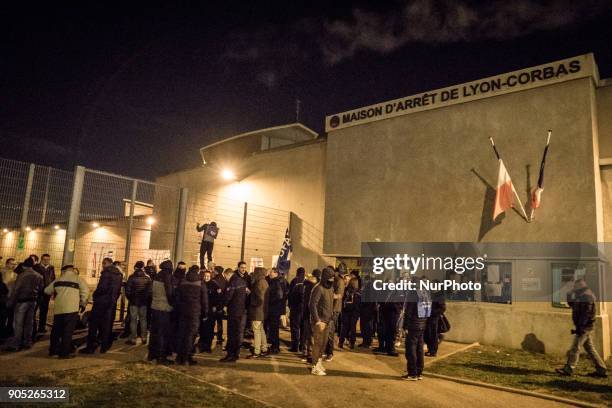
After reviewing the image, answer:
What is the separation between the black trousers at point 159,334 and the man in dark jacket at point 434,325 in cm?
603

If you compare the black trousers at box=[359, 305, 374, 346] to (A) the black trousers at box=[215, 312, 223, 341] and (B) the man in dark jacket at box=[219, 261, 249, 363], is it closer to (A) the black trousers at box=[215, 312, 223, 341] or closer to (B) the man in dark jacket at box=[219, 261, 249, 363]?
(A) the black trousers at box=[215, 312, 223, 341]

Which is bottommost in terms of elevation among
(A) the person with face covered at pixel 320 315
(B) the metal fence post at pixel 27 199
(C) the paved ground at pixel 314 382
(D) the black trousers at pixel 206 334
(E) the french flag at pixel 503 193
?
(C) the paved ground at pixel 314 382

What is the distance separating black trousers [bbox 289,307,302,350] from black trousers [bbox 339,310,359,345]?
148 cm

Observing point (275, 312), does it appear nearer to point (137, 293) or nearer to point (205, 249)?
point (137, 293)

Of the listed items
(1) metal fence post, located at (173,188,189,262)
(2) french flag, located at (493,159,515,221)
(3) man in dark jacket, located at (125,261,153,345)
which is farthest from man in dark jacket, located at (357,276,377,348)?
(1) metal fence post, located at (173,188,189,262)

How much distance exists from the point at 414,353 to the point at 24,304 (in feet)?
26.0

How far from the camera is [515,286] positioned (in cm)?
1183

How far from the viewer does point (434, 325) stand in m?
10.2

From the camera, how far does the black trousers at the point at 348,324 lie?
11117mm

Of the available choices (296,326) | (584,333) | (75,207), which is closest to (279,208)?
(296,326)

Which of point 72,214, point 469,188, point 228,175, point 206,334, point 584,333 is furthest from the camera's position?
point 228,175

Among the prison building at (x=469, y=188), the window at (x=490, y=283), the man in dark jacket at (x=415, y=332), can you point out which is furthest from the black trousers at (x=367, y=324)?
the man in dark jacket at (x=415, y=332)

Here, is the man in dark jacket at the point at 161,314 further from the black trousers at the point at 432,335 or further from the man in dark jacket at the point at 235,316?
the black trousers at the point at 432,335

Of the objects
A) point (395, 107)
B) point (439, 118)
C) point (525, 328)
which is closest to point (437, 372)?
point (525, 328)
